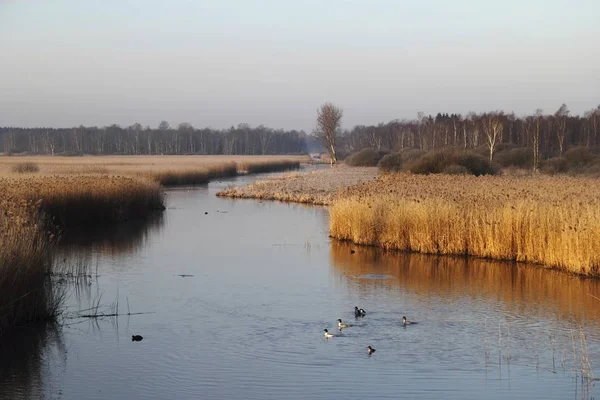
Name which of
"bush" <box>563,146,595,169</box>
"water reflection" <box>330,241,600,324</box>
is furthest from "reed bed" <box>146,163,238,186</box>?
"water reflection" <box>330,241,600,324</box>

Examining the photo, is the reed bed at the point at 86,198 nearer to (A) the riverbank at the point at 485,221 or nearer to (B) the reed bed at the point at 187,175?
(A) the riverbank at the point at 485,221

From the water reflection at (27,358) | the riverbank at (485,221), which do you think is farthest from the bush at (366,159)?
the water reflection at (27,358)

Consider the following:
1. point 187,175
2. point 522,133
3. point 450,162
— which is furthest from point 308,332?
point 522,133

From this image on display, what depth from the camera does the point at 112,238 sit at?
23.6 meters

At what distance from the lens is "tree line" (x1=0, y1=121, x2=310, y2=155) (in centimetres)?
14025

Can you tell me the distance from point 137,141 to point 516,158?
337 ft

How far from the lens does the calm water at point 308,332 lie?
945cm

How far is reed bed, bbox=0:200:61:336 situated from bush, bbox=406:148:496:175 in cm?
3026

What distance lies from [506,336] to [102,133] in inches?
5732

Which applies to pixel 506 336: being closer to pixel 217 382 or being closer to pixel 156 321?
pixel 217 382

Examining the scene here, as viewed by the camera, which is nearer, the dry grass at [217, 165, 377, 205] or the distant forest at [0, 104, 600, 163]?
the dry grass at [217, 165, 377, 205]

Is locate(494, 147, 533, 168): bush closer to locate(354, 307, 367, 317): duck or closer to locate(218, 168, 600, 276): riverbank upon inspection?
locate(218, 168, 600, 276): riverbank

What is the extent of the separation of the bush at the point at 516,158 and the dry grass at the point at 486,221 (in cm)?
2723

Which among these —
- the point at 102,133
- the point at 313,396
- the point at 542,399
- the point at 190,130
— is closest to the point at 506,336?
the point at 542,399
